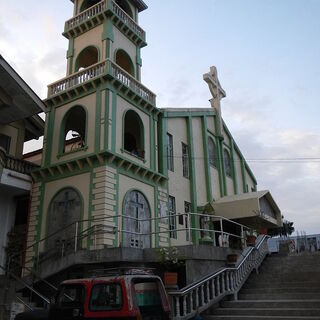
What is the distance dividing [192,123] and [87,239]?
11256mm

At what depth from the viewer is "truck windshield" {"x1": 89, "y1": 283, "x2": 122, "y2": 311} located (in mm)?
7629

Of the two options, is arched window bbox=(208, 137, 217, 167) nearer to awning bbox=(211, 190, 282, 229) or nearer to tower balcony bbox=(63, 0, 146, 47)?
awning bbox=(211, 190, 282, 229)

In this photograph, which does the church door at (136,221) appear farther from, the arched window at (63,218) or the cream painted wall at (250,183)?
the cream painted wall at (250,183)

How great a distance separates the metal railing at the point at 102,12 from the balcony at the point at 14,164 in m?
8.28

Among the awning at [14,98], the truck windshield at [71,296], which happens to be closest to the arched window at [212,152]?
the awning at [14,98]

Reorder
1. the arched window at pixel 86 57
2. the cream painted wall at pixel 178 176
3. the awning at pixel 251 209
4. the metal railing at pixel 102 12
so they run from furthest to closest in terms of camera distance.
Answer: the arched window at pixel 86 57
the cream painted wall at pixel 178 176
the awning at pixel 251 209
the metal railing at pixel 102 12

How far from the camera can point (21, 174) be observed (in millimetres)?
18594

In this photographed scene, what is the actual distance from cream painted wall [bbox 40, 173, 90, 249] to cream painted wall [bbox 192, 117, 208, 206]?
7.99 meters

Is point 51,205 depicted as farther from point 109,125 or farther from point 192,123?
point 192,123

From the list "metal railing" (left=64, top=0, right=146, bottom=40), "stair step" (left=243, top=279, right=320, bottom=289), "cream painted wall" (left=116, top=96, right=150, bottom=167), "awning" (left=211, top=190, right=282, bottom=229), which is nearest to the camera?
"stair step" (left=243, top=279, right=320, bottom=289)

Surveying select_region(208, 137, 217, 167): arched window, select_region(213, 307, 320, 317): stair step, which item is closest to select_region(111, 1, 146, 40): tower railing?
select_region(208, 137, 217, 167): arched window

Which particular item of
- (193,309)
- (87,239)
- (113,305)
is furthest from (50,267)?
(113,305)

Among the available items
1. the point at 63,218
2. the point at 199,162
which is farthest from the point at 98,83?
the point at 199,162

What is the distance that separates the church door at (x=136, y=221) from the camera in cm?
1697
